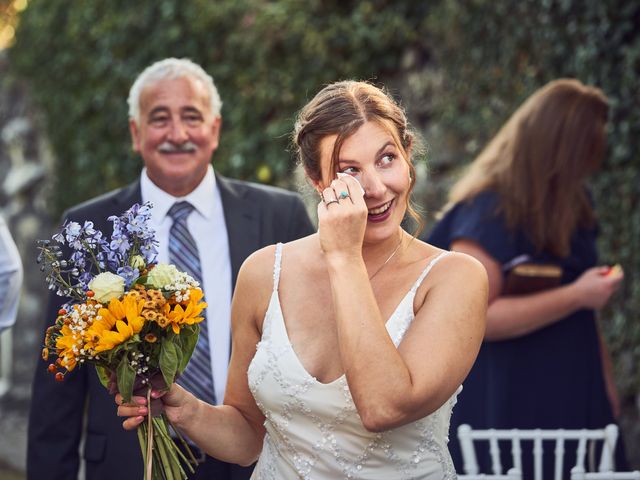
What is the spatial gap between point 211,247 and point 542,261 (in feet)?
4.26

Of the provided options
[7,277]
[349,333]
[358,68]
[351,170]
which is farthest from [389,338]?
[358,68]

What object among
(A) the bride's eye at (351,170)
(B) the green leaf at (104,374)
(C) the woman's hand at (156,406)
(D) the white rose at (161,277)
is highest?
(A) the bride's eye at (351,170)

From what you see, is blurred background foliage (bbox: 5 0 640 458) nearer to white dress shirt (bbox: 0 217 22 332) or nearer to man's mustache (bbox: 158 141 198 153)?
man's mustache (bbox: 158 141 198 153)

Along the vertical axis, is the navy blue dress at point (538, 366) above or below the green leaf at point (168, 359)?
below

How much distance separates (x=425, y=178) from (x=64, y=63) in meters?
3.86

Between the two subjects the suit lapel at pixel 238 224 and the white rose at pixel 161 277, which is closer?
the white rose at pixel 161 277

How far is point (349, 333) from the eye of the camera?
2486 mm

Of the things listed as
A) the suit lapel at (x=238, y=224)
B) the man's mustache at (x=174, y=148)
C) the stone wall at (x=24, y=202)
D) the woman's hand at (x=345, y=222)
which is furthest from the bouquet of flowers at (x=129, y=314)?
the stone wall at (x=24, y=202)

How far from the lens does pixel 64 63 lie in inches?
358

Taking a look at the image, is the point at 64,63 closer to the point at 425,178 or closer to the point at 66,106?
the point at 66,106

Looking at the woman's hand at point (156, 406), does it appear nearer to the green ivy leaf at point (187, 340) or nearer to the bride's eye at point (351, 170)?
the green ivy leaf at point (187, 340)

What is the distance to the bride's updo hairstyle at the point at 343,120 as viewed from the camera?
2.72 meters

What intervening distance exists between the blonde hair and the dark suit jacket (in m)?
0.83

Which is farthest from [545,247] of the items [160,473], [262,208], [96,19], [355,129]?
[96,19]
